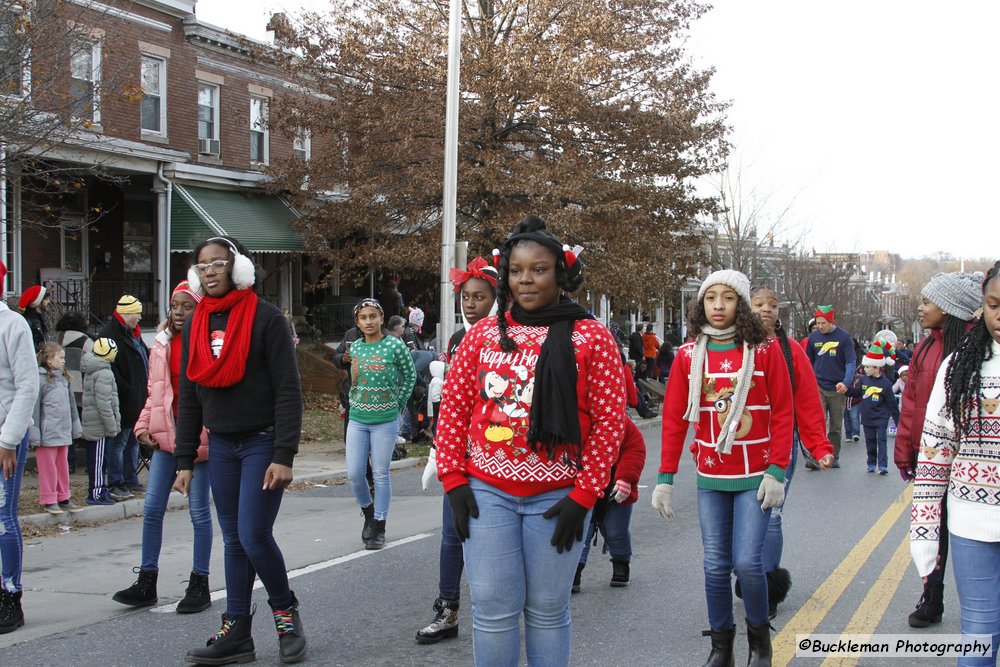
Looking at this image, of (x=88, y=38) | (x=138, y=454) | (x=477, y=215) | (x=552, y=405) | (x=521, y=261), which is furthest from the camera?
(x=477, y=215)

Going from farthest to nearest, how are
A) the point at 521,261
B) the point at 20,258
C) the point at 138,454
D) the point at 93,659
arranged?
the point at 20,258, the point at 138,454, the point at 93,659, the point at 521,261

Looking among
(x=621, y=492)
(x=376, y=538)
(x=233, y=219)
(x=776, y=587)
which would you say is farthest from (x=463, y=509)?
(x=233, y=219)

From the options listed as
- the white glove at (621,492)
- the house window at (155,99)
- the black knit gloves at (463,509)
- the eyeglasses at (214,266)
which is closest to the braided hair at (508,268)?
the black knit gloves at (463,509)

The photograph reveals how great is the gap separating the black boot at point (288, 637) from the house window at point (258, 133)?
19588 mm

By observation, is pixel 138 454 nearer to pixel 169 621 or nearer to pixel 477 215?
pixel 169 621

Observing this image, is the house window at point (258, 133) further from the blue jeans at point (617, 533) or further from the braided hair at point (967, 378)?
the braided hair at point (967, 378)

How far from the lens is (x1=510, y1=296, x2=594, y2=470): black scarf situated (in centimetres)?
352

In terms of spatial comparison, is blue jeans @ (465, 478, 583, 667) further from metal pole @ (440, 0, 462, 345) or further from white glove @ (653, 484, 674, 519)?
metal pole @ (440, 0, 462, 345)

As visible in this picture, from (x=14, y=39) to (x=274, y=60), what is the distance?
11.8 m

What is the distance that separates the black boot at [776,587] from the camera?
5902 millimetres

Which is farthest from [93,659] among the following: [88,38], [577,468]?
[88,38]

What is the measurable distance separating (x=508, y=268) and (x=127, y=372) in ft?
25.0

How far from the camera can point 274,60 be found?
866 inches

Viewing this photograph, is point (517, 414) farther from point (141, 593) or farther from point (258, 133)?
point (258, 133)
